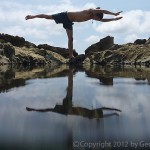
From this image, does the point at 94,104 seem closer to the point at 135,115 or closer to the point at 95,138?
the point at 135,115

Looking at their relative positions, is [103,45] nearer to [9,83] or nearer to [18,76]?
[18,76]

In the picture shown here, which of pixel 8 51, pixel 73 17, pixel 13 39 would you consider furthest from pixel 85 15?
pixel 13 39

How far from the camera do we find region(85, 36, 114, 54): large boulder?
3766 cm

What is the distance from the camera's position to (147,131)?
10.7 ft

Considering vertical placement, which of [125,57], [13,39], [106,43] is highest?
[13,39]

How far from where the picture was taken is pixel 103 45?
37.9 m

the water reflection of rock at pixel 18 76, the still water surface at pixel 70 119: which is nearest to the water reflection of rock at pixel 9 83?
the water reflection of rock at pixel 18 76

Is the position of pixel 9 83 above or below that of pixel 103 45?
below

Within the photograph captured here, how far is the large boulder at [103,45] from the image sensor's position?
37656 millimetres

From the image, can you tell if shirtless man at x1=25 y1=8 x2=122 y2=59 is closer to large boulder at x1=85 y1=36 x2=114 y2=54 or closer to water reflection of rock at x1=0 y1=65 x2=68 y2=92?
water reflection of rock at x1=0 y1=65 x2=68 y2=92

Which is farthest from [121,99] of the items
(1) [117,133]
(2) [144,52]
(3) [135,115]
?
(2) [144,52]

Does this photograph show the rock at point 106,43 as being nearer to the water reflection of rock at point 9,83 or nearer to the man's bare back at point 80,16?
the man's bare back at point 80,16

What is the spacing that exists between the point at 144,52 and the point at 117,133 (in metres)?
23.4

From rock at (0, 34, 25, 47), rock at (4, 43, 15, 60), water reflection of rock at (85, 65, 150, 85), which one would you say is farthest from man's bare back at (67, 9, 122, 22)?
rock at (0, 34, 25, 47)
